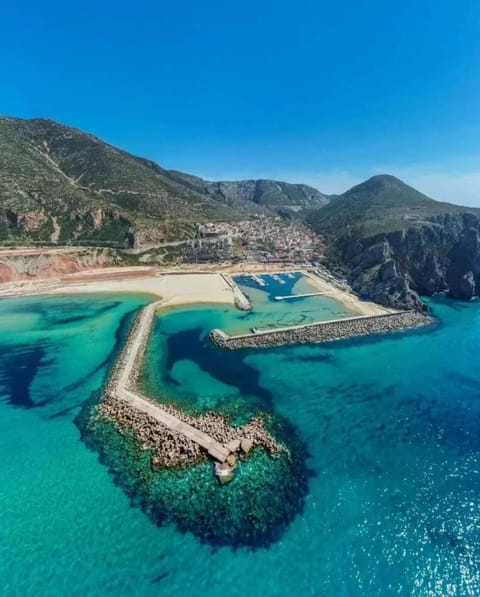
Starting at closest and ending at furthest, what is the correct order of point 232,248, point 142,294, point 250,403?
point 250,403, point 142,294, point 232,248

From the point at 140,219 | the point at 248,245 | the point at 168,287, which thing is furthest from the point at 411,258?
the point at 140,219

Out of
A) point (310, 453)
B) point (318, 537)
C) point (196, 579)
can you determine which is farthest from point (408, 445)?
point (196, 579)

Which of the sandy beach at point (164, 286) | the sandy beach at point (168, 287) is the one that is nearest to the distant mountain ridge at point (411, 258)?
the sandy beach at point (164, 286)

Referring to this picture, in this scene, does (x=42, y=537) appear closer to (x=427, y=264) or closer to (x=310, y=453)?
(x=310, y=453)

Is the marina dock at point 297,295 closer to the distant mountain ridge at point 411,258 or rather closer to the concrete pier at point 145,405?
the distant mountain ridge at point 411,258

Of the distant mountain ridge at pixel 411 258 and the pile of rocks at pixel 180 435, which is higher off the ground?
the distant mountain ridge at pixel 411 258

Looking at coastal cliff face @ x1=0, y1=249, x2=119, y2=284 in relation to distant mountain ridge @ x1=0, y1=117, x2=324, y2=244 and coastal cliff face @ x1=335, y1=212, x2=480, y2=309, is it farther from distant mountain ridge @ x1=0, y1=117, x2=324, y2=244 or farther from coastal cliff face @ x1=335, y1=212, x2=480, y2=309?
coastal cliff face @ x1=335, y1=212, x2=480, y2=309
